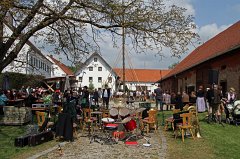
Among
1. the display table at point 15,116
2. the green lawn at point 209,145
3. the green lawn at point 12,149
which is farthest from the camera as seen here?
the display table at point 15,116

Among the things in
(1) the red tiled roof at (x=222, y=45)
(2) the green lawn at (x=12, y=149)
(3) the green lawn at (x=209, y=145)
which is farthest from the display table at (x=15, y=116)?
(1) the red tiled roof at (x=222, y=45)

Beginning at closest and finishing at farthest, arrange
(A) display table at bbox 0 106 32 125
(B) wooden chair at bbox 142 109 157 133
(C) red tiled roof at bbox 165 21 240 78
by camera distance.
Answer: (B) wooden chair at bbox 142 109 157 133 < (A) display table at bbox 0 106 32 125 < (C) red tiled roof at bbox 165 21 240 78

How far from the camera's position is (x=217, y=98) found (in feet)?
53.8

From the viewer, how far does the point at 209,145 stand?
437 inches

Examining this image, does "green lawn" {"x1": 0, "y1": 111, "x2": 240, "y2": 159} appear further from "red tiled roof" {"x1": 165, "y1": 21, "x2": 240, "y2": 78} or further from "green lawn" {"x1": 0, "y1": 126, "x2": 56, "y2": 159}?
"red tiled roof" {"x1": 165, "y1": 21, "x2": 240, "y2": 78}

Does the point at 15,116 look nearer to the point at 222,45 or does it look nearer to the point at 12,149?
the point at 12,149

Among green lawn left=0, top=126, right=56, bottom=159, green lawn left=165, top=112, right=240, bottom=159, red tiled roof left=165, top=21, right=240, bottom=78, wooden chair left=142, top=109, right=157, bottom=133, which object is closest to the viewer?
green lawn left=165, top=112, right=240, bottom=159

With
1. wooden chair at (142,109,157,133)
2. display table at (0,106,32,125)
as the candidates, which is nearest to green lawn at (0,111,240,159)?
wooden chair at (142,109,157,133)

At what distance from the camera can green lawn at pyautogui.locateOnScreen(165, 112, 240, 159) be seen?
31.8ft

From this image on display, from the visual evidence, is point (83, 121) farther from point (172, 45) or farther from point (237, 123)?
point (237, 123)

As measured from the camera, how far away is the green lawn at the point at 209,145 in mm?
9680

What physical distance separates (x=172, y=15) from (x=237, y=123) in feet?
18.2

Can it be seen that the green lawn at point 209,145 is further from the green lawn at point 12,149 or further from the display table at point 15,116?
the display table at point 15,116

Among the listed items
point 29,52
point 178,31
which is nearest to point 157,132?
point 178,31
